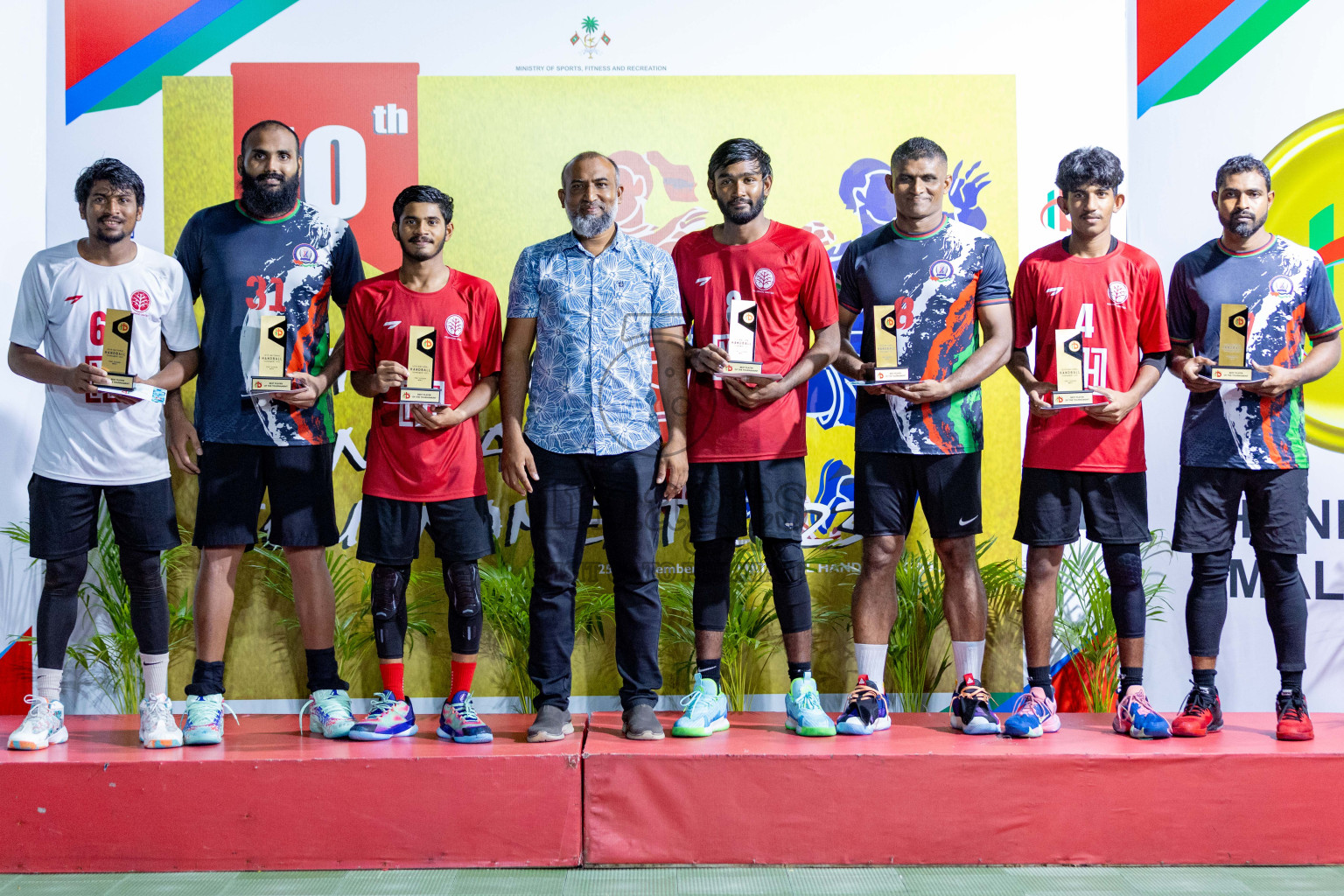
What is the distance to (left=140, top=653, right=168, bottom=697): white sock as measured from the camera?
2.99 meters

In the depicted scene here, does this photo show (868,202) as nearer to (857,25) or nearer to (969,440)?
(857,25)

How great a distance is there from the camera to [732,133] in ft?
12.3

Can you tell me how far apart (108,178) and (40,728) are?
5.04 feet

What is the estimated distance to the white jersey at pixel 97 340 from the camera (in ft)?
9.72

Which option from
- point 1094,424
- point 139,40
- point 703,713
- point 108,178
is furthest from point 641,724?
point 139,40

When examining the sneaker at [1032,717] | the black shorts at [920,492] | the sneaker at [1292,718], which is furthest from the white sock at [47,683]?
the sneaker at [1292,718]

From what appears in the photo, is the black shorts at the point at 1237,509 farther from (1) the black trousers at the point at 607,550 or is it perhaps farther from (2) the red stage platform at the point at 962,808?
(1) the black trousers at the point at 607,550

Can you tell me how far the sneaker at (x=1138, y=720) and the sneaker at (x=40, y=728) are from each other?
116 inches

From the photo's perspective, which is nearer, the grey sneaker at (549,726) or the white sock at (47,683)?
the grey sneaker at (549,726)

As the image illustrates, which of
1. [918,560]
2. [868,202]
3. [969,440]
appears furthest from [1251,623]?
[868,202]

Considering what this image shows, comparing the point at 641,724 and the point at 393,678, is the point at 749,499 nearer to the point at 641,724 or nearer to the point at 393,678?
the point at 641,724

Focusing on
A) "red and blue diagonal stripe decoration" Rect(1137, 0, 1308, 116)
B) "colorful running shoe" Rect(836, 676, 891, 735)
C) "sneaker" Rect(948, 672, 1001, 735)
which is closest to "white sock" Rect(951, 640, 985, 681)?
"sneaker" Rect(948, 672, 1001, 735)

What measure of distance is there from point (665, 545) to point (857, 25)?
77.2 inches

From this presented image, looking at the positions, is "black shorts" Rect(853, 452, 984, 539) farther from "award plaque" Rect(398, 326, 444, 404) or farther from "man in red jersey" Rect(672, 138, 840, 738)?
"award plaque" Rect(398, 326, 444, 404)
